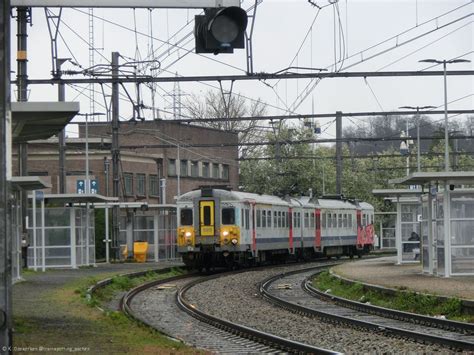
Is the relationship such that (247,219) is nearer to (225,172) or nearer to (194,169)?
(194,169)

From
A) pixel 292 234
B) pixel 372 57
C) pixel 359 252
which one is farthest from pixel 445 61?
pixel 359 252

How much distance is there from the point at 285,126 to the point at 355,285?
5148 centimetres

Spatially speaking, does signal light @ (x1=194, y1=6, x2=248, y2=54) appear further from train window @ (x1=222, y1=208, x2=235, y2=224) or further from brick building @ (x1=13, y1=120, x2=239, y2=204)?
brick building @ (x1=13, y1=120, x2=239, y2=204)

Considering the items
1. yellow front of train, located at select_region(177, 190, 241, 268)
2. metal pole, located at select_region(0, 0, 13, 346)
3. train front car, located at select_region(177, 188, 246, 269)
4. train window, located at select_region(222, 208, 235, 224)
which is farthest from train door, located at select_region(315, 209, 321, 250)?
metal pole, located at select_region(0, 0, 13, 346)

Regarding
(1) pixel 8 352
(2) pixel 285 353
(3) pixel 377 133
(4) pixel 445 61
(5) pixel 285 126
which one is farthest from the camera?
(3) pixel 377 133

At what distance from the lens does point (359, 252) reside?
58.5 metres

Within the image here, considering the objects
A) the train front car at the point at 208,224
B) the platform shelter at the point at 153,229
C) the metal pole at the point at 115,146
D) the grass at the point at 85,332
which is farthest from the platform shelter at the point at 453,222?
the platform shelter at the point at 153,229

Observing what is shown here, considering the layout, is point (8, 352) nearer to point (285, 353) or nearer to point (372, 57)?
point (285, 353)

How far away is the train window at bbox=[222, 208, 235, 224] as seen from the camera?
37969 millimetres

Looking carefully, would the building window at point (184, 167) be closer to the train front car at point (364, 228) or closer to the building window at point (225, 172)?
the building window at point (225, 172)

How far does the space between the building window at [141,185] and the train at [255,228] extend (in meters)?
18.2

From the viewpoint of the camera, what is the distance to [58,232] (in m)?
37.4

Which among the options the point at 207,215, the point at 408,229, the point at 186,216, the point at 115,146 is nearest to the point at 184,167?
the point at 115,146

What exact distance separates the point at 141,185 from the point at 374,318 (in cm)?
5164
